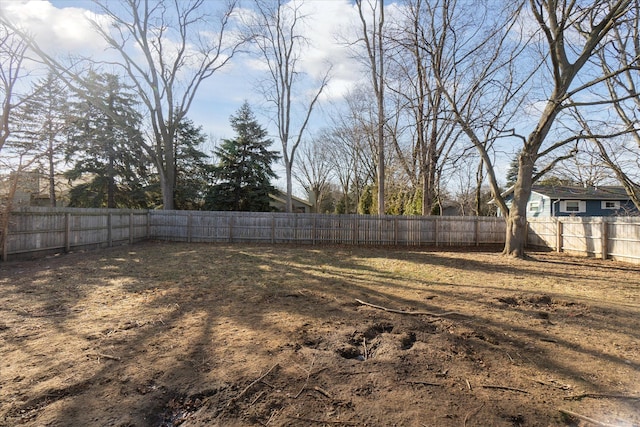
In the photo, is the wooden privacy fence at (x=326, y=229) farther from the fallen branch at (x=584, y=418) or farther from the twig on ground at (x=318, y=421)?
the twig on ground at (x=318, y=421)

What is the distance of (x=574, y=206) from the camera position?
2228 cm

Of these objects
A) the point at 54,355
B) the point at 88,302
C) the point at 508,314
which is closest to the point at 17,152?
→ the point at 88,302

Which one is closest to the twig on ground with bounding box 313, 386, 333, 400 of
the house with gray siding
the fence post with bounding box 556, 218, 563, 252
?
the fence post with bounding box 556, 218, 563, 252

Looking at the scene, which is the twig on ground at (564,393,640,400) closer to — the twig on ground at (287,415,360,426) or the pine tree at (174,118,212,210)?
the twig on ground at (287,415,360,426)

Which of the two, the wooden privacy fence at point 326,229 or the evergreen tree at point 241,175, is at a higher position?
the evergreen tree at point 241,175

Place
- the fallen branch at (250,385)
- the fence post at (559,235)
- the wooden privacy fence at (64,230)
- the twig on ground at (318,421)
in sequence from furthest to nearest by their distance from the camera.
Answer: the fence post at (559,235) < the wooden privacy fence at (64,230) < the fallen branch at (250,385) < the twig on ground at (318,421)

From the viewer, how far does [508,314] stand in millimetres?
4730

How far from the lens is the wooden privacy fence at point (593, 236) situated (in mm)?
10445

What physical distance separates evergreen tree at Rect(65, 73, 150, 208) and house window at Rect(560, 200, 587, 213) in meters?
28.3

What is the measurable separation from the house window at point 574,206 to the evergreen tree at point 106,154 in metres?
28.3

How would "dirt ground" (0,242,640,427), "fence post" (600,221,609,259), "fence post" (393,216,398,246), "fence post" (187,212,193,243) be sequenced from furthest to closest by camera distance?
"fence post" (187,212,193,243) → "fence post" (393,216,398,246) → "fence post" (600,221,609,259) → "dirt ground" (0,242,640,427)

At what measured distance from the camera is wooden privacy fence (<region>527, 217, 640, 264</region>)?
10445 millimetres

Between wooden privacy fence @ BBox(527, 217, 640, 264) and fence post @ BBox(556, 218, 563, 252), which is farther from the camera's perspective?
fence post @ BBox(556, 218, 563, 252)

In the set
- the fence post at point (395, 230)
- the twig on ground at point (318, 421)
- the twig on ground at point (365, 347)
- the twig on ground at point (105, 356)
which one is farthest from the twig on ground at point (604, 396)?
the fence post at point (395, 230)
